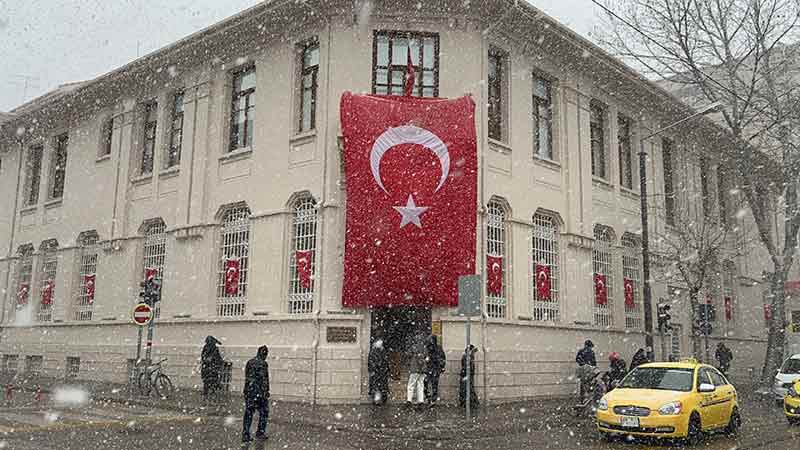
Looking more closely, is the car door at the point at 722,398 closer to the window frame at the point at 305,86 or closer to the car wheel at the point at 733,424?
the car wheel at the point at 733,424

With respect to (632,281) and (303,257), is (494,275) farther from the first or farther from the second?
(632,281)

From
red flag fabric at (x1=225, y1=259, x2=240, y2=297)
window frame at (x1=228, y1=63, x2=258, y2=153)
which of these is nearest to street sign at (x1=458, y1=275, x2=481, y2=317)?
red flag fabric at (x1=225, y1=259, x2=240, y2=297)

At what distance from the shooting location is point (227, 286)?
20734mm

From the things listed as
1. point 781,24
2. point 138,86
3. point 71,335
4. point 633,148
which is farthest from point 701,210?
point 71,335

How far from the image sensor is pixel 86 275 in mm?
26031

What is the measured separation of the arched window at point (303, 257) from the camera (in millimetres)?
18597

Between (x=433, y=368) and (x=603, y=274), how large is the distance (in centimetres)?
971

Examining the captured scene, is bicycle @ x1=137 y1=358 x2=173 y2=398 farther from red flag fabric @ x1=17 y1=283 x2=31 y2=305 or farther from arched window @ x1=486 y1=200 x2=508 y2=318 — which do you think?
red flag fabric @ x1=17 y1=283 x2=31 y2=305

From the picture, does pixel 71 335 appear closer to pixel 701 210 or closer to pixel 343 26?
pixel 343 26

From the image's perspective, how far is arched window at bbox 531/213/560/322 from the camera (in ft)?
68.4

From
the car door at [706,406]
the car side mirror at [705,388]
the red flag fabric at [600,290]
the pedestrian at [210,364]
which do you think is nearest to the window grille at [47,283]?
the pedestrian at [210,364]

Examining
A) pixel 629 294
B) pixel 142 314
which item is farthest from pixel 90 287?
pixel 629 294

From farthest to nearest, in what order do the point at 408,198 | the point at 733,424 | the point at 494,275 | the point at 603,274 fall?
the point at 603,274 → the point at 494,275 → the point at 408,198 → the point at 733,424

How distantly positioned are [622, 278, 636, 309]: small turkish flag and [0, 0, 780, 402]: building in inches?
9.9
